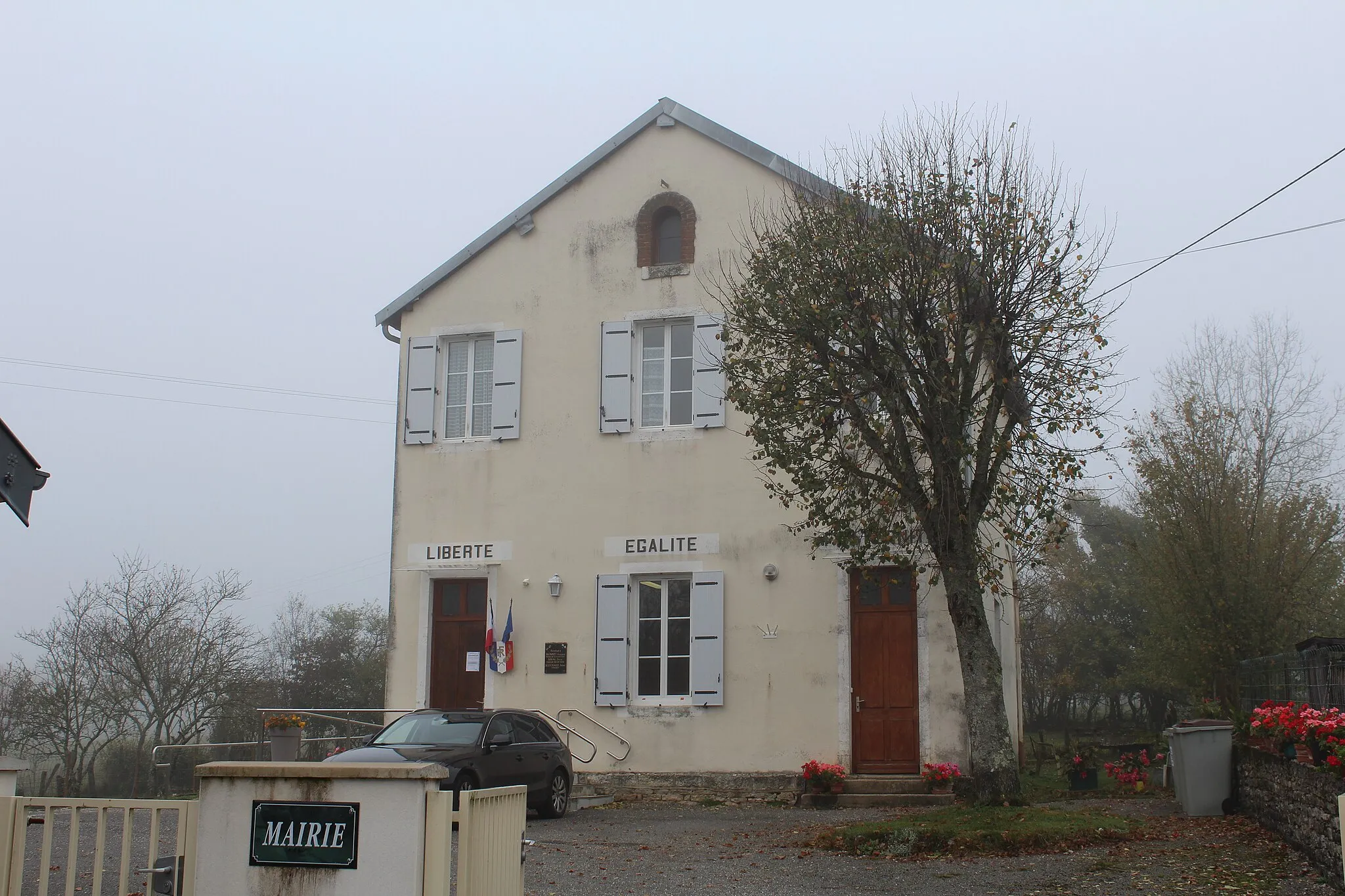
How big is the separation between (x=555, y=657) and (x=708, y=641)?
2.11 m

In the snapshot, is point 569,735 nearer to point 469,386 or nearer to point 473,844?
point 469,386

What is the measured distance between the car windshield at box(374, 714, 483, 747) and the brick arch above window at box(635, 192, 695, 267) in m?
6.85

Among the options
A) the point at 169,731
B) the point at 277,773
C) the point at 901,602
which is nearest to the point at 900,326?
the point at 901,602

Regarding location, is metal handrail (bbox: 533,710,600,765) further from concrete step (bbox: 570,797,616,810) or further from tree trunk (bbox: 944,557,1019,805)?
tree trunk (bbox: 944,557,1019,805)

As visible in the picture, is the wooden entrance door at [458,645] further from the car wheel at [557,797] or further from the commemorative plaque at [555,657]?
the car wheel at [557,797]

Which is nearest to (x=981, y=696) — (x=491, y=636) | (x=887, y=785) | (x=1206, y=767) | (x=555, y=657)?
(x=1206, y=767)

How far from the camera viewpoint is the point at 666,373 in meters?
16.8

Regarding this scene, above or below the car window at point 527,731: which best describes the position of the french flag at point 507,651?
above

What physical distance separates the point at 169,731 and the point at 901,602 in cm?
1488

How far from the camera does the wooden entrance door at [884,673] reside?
49.2 feet

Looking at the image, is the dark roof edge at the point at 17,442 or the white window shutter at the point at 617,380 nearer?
the dark roof edge at the point at 17,442

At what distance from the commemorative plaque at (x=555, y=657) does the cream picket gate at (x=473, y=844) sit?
1078cm

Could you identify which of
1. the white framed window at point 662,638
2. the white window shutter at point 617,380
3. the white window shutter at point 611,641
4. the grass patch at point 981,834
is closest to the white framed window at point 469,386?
the white window shutter at point 617,380

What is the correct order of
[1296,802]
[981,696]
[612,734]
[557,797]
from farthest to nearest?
[612,734], [557,797], [981,696], [1296,802]
